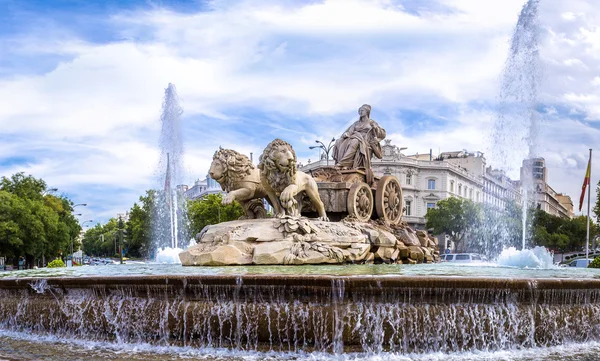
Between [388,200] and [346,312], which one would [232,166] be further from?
[346,312]

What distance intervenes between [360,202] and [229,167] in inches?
144

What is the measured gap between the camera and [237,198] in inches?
560

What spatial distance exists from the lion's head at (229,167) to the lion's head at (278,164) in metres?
0.46

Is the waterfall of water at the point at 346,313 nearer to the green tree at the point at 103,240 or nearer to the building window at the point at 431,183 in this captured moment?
the building window at the point at 431,183

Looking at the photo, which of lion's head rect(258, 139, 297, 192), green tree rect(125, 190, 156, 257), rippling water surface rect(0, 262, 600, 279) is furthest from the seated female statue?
green tree rect(125, 190, 156, 257)

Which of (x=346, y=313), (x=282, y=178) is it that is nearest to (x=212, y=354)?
(x=346, y=313)

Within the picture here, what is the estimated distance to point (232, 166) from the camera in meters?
14.3

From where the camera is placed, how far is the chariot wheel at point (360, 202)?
51.9 feet

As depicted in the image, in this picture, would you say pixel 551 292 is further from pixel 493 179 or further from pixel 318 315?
pixel 493 179

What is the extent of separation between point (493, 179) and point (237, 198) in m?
70.4

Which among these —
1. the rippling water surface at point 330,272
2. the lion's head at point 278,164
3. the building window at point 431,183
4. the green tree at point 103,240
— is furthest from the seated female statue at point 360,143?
the green tree at point 103,240

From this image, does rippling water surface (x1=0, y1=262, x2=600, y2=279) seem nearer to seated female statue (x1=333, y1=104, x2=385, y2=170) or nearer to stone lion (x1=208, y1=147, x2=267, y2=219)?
stone lion (x1=208, y1=147, x2=267, y2=219)

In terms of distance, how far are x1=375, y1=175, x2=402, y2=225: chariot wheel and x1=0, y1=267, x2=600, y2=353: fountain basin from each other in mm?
8016

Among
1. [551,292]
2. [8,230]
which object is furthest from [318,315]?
[8,230]
